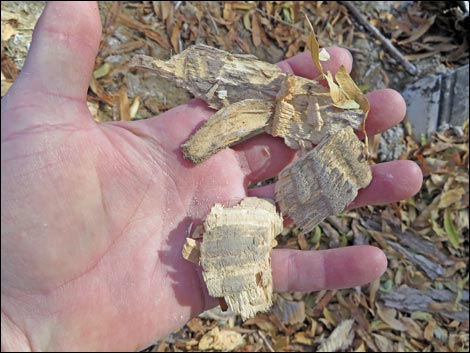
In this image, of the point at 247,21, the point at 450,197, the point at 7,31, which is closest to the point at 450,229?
the point at 450,197

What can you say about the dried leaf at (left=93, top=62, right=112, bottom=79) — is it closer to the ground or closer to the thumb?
the ground

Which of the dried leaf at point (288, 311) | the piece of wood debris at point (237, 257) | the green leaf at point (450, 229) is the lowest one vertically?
the dried leaf at point (288, 311)

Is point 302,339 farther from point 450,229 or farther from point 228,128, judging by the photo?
point 228,128

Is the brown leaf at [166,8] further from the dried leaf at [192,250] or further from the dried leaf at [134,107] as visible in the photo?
the dried leaf at [192,250]

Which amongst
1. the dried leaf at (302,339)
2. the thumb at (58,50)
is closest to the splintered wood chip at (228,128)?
the thumb at (58,50)

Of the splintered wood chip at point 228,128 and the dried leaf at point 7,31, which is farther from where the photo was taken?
the dried leaf at point 7,31

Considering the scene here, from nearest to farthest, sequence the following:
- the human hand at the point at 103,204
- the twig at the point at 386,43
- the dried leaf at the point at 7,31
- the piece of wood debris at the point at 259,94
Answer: the human hand at the point at 103,204
the piece of wood debris at the point at 259,94
the dried leaf at the point at 7,31
the twig at the point at 386,43

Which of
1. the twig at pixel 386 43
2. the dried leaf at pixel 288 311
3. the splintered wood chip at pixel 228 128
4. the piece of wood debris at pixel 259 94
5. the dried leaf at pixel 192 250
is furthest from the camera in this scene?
the twig at pixel 386 43
